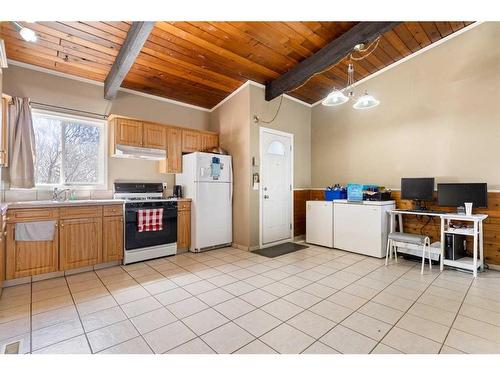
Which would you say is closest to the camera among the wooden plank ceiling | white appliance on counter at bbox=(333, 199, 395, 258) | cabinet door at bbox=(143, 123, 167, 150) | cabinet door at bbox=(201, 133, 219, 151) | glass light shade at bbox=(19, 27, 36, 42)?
glass light shade at bbox=(19, 27, 36, 42)

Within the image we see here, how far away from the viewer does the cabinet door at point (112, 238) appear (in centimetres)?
340

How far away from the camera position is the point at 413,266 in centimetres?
359

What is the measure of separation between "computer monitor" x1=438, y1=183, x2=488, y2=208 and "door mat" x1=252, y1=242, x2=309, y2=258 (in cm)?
234

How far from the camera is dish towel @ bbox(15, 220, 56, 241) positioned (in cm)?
281

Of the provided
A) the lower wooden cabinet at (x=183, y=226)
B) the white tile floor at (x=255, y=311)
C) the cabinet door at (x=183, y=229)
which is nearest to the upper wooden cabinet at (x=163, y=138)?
the lower wooden cabinet at (x=183, y=226)

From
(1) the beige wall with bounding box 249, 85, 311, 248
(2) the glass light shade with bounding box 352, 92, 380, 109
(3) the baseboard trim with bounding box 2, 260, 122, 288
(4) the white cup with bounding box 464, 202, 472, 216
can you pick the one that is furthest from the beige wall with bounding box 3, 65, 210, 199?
(4) the white cup with bounding box 464, 202, 472, 216

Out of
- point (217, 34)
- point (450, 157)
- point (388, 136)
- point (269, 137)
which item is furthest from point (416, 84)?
point (217, 34)

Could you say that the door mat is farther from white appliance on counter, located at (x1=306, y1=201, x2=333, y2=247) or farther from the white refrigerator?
the white refrigerator

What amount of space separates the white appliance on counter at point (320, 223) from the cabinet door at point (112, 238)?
339 centimetres

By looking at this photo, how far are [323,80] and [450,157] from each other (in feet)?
8.19

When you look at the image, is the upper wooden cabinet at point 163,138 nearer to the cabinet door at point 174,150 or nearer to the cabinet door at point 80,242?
the cabinet door at point 174,150

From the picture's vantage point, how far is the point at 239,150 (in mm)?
4656

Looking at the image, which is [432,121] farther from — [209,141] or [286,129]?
[209,141]

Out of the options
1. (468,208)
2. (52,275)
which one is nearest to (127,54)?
(52,275)
